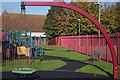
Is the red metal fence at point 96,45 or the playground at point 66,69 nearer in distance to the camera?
the playground at point 66,69

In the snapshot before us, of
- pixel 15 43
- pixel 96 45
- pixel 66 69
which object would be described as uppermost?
pixel 15 43

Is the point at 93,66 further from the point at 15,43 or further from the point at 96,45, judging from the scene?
the point at 15,43

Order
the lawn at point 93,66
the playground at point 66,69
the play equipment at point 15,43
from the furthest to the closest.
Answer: the play equipment at point 15,43 < the lawn at point 93,66 < the playground at point 66,69

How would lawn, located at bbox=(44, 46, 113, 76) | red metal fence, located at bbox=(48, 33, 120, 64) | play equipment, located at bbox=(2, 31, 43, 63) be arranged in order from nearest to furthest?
lawn, located at bbox=(44, 46, 113, 76), red metal fence, located at bbox=(48, 33, 120, 64), play equipment, located at bbox=(2, 31, 43, 63)

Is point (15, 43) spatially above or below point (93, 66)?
above

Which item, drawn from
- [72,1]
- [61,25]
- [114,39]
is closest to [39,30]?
[61,25]

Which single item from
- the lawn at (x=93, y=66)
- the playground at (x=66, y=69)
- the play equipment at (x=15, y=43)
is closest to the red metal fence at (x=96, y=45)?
the lawn at (x=93, y=66)

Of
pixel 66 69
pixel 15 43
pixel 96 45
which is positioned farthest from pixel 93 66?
pixel 15 43

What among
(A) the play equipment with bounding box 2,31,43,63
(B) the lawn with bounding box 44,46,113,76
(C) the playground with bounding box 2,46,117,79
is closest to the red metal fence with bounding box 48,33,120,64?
(B) the lawn with bounding box 44,46,113,76

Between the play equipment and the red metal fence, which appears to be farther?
the play equipment

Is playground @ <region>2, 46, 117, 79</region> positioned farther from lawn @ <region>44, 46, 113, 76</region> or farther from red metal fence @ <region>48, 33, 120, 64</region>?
red metal fence @ <region>48, 33, 120, 64</region>

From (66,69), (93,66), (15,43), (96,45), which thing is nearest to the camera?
(66,69)

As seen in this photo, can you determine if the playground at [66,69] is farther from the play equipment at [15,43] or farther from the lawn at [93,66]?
the play equipment at [15,43]

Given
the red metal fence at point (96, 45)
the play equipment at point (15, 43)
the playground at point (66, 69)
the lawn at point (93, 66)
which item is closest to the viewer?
the playground at point (66, 69)
